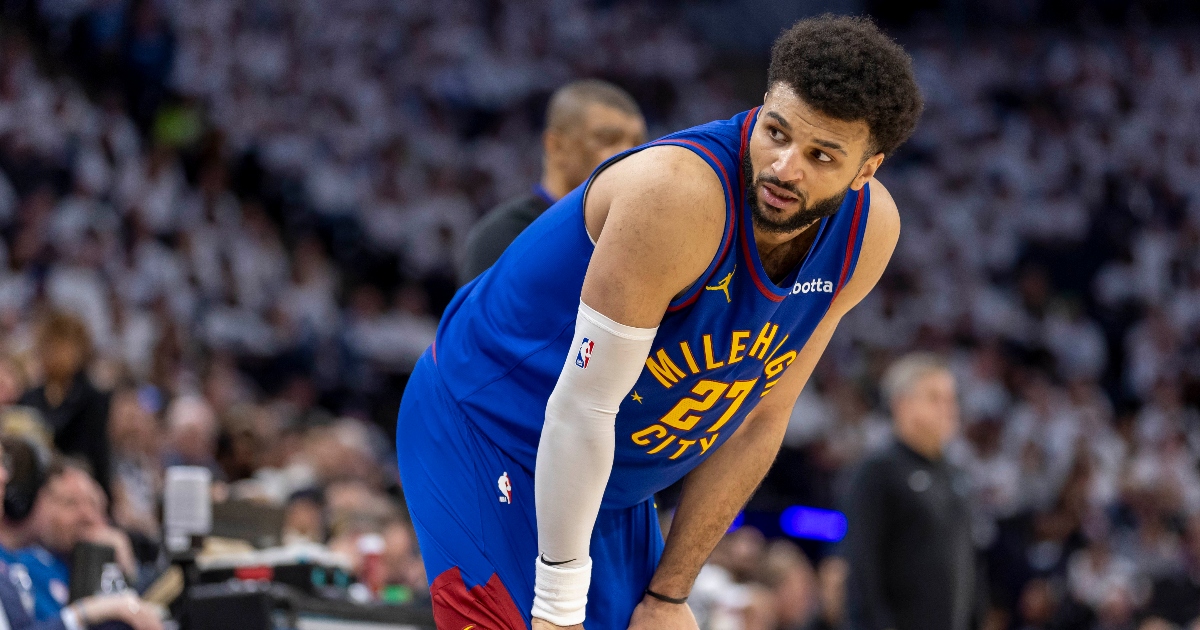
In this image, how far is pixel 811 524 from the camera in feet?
34.5

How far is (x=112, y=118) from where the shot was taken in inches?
434

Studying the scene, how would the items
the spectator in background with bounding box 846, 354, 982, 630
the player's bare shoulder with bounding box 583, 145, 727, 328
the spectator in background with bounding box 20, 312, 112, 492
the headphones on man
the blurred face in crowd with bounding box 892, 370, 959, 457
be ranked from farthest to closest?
the spectator in background with bounding box 20, 312, 112, 492
the blurred face in crowd with bounding box 892, 370, 959, 457
the spectator in background with bounding box 846, 354, 982, 630
the headphones on man
the player's bare shoulder with bounding box 583, 145, 727, 328

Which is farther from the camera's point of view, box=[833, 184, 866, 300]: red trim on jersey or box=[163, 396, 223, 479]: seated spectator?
box=[163, 396, 223, 479]: seated spectator

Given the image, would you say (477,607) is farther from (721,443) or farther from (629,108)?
(629,108)

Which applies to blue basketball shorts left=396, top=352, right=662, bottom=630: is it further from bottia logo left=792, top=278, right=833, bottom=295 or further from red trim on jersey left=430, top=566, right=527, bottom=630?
bottia logo left=792, top=278, right=833, bottom=295

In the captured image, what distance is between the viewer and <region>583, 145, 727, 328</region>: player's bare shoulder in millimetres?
2238

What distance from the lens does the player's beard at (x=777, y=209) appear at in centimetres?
236

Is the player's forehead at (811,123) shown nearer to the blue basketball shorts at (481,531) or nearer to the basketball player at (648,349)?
the basketball player at (648,349)

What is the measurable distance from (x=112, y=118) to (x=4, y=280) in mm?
2611

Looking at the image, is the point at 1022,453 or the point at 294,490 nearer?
the point at 294,490

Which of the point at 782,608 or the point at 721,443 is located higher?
the point at 721,443

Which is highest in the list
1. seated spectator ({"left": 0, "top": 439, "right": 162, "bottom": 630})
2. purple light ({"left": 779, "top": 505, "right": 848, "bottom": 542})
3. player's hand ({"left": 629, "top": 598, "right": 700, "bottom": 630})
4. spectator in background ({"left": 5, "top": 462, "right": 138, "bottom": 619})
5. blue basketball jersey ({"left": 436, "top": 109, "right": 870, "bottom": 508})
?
blue basketball jersey ({"left": 436, "top": 109, "right": 870, "bottom": 508})

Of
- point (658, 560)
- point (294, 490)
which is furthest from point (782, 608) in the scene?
point (658, 560)

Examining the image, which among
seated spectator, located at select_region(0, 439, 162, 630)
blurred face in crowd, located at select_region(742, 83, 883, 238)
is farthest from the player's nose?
seated spectator, located at select_region(0, 439, 162, 630)
